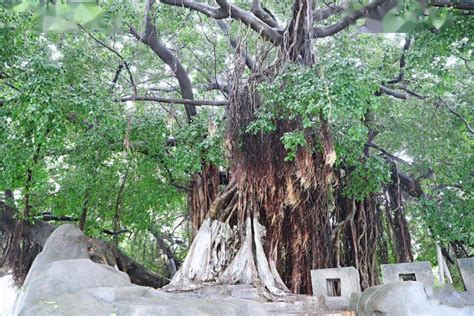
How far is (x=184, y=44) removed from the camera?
6.76 metres

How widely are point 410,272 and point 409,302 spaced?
524 mm

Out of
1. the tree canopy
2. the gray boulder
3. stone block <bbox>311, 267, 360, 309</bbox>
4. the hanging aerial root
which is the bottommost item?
the gray boulder

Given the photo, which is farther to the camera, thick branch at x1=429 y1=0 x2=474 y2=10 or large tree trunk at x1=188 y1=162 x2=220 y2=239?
large tree trunk at x1=188 y1=162 x2=220 y2=239

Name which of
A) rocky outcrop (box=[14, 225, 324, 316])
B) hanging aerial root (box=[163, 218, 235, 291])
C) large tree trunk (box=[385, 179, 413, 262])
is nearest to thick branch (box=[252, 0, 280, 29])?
hanging aerial root (box=[163, 218, 235, 291])

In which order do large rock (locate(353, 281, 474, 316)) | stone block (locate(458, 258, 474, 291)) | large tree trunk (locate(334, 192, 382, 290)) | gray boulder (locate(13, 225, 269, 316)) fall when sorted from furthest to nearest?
large tree trunk (locate(334, 192, 382, 290))
stone block (locate(458, 258, 474, 291))
large rock (locate(353, 281, 474, 316))
gray boulder (locate(13, 225, 269, 316))

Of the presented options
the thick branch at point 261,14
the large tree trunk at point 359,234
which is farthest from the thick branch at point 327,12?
the large tree trunk at point 359,234

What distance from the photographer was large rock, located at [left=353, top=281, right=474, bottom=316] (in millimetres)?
3271

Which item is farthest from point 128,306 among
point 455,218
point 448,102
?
point 448,102

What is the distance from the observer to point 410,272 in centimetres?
376

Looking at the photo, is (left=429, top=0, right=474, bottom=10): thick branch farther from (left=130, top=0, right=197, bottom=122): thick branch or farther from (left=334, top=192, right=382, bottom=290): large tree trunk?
(left=130, top=0, right=197, bottom=122): thick branch

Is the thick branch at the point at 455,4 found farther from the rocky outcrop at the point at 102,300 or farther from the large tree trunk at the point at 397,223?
the rocky outcrop at the point at 102,300

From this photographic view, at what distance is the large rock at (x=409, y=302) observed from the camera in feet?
10.7

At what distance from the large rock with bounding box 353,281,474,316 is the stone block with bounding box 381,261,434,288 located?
6.1 inches

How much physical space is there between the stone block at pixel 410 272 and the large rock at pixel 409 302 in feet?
0.51
